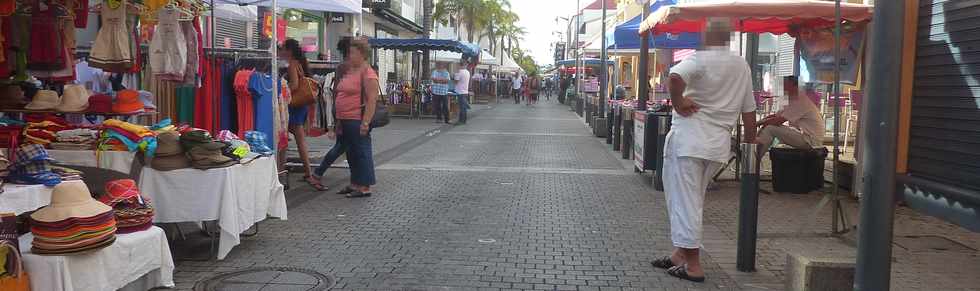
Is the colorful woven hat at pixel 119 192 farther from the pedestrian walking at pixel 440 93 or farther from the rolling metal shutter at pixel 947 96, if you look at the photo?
the pedestrian walking at pixel 440 93

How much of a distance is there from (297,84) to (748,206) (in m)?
5.22

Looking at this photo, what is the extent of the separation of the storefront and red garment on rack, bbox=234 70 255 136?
1 cm

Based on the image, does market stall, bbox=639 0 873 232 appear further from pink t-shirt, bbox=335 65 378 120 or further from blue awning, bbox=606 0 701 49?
pink t-shirt, bbox=335 65 378 120

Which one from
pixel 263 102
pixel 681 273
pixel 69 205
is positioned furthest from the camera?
pixel 263 102

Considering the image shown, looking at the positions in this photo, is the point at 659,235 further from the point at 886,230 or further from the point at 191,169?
the point at 191,169

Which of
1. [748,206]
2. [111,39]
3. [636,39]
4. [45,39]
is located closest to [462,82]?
[636,39]

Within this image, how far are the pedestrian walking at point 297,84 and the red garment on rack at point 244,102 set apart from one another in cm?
92

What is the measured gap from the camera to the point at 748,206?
5133 millimetres

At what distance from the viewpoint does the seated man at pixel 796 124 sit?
345 inches

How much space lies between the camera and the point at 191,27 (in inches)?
272

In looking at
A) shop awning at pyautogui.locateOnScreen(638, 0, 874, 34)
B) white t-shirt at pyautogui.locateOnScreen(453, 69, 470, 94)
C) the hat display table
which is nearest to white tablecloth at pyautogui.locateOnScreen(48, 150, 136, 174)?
the hat display table

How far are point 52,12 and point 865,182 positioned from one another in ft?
19.9

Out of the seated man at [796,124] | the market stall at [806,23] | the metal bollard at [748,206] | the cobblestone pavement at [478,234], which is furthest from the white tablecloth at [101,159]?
the seated man at [796,124]

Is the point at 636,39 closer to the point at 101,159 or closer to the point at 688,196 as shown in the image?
the point at 688,196
